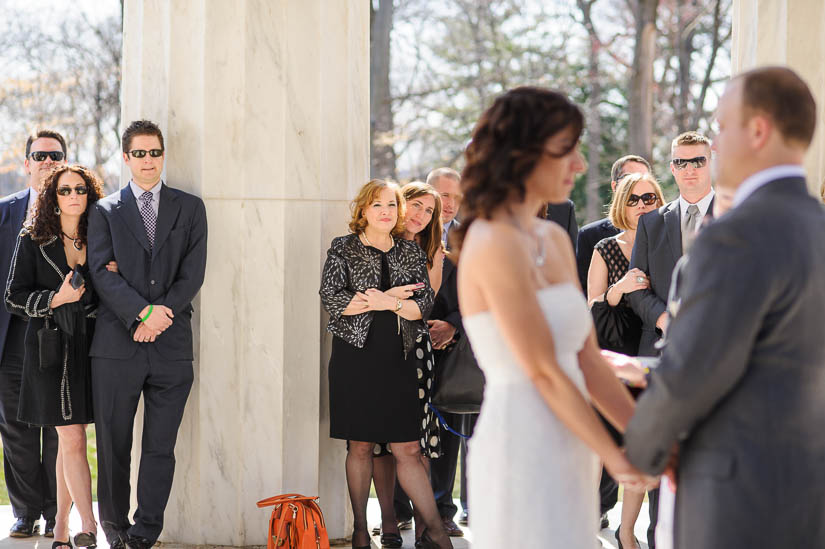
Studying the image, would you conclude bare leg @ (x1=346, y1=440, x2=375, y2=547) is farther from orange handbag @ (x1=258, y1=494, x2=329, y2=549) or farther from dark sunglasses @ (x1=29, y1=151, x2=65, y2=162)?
dark sunglasses @ (x1=29, y1=151, x2=65, y2=162)

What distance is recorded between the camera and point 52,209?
5805 mm

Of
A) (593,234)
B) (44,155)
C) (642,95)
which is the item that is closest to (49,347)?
(44,155)

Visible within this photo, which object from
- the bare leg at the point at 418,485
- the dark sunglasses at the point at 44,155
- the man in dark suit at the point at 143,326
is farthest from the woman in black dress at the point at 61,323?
the bare leg at the point at 418,485

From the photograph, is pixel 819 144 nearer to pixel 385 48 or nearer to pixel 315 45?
pixel 315 45

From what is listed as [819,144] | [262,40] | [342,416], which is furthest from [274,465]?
[819,144]

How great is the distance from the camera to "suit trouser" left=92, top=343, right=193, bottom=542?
568cm

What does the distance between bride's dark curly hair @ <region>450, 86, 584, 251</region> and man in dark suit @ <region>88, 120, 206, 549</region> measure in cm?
322

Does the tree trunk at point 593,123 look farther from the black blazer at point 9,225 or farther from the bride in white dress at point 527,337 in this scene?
the bride in white dress at point 527,337

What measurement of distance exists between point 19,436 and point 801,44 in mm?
5454

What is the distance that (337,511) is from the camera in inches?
252

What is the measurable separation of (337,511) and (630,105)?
524 inches

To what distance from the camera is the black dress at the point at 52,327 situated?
5.67m

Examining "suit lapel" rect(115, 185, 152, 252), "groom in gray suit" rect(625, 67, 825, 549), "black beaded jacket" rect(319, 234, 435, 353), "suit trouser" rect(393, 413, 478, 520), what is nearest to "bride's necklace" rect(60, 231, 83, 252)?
"suit lapel" rect(115, 185, 152, 252)

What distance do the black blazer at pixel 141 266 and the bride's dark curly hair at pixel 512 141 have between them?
3228 mm
